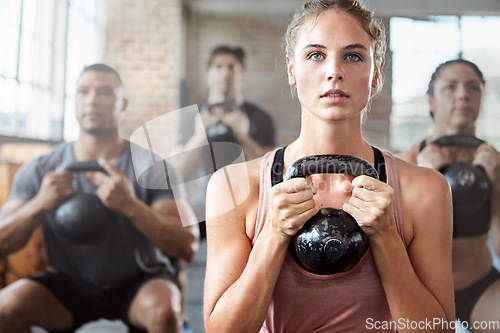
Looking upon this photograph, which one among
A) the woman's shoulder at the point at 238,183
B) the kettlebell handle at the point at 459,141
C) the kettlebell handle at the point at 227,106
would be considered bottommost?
the woman's shoulder at the point at 238,183

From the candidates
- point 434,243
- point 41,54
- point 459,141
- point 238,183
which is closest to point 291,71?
point 238,183

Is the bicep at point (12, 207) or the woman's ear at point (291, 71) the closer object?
the woman's ear at point (291, 71)

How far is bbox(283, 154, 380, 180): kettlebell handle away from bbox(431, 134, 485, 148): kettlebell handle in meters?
0.64

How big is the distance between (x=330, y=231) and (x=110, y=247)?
2.90 ft

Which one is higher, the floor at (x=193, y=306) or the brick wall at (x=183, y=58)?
the brick wall at (x=183, y=58)

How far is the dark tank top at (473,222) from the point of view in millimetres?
1049

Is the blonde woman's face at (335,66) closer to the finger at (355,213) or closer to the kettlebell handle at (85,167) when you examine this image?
the finger at (355,213)

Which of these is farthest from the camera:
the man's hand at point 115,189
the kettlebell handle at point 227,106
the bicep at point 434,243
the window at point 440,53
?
the kettlebell handle at point 227,106

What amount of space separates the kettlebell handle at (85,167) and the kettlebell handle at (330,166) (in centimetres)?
84

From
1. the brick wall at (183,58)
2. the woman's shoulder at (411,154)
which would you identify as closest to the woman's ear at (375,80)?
the brick wall at (183,58)

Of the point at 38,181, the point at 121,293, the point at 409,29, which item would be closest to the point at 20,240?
the point at 38,181

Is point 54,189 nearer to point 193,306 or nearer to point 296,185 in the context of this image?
point 193,306

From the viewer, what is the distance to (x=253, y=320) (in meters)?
0.59

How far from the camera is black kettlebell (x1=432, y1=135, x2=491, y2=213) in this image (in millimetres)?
1028
